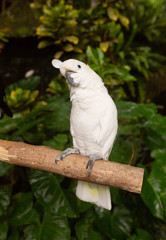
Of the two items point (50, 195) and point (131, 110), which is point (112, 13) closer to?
point (131, 110)

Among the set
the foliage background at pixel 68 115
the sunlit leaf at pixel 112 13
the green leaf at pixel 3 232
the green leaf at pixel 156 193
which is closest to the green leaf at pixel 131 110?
the foliage background at pixel 68 115

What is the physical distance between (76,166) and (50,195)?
1.28 ft

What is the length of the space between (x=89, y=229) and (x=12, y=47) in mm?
1839

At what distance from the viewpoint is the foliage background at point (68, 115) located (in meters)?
1.06

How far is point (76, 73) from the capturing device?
58cm

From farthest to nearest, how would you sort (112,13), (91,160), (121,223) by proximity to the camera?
(112,13) → (121,223) → (91,160)

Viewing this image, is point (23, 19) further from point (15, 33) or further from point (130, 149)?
point (130, 149)

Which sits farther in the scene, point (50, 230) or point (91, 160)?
point (50, 230)

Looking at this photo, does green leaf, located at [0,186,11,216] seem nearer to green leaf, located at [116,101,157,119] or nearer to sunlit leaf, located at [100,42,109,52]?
green leaf, located at [116,101,157,119]

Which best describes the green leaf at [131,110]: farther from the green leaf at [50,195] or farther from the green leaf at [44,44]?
the green leaf at [44,44]

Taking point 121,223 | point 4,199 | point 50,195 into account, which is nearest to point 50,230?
point 50,195

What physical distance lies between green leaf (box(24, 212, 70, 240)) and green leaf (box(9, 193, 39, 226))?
0.15ft

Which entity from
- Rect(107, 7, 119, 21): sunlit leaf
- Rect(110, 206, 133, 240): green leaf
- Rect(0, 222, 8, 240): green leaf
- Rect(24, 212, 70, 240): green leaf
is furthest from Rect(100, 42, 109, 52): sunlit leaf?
Rect(0, 222, 8, 240): green leaf

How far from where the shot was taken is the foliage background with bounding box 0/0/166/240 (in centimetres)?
106
